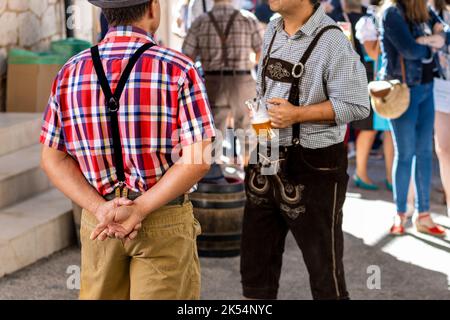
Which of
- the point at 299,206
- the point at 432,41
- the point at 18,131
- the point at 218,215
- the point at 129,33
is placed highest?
the point at 129,33

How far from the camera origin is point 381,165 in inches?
389

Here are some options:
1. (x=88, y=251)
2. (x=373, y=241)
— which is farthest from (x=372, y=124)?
(x=88, y=251)

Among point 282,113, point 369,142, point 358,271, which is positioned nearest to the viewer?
point 282,113

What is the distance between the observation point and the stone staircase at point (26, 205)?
6.27 m

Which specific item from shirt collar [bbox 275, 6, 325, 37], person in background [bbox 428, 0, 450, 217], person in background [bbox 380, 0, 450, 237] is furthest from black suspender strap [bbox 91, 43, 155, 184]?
person in background [bbox 428, 0, 450, 217]

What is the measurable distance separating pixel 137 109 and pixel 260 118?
3.48 feet

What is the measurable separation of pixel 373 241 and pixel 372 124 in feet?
6.01

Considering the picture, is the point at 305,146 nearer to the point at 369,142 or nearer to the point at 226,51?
the point at 226,51

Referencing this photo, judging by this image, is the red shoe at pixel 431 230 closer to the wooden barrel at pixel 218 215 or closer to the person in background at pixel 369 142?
the person in background at pixel 369 142

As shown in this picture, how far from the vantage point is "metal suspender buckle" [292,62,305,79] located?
161 inches

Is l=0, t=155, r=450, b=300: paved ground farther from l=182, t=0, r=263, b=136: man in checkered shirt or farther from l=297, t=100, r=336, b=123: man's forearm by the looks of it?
l=297, t=100, r=336, b=123: man's forearm

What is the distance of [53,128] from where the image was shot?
3314mm

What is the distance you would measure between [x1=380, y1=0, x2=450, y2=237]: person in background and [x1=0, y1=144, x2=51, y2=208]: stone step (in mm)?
2828

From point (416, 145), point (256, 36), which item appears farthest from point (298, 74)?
point (256, 36)
